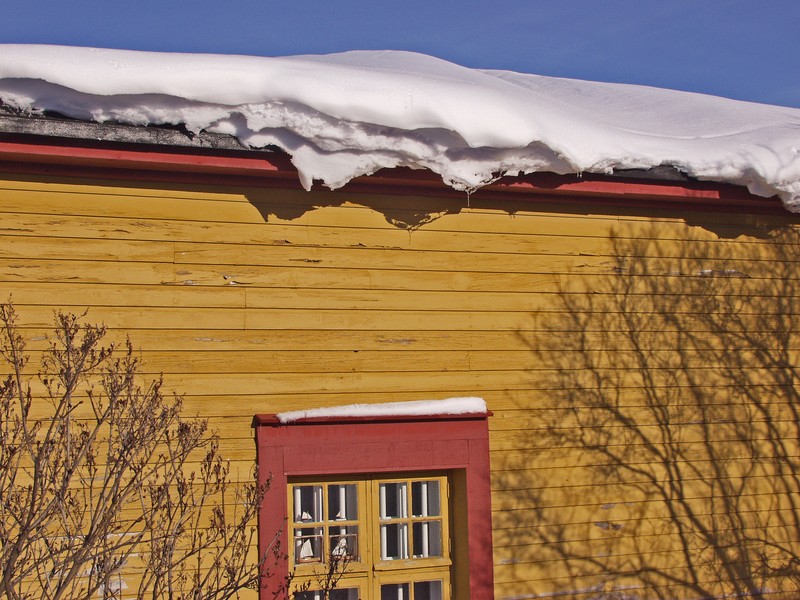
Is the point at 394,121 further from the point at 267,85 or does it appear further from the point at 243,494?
the point at 243,494

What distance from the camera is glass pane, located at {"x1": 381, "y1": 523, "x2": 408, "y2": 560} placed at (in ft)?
18.7

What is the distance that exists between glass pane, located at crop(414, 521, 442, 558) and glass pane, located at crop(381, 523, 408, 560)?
0.10 meters

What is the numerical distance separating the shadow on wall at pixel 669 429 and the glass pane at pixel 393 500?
680 mm

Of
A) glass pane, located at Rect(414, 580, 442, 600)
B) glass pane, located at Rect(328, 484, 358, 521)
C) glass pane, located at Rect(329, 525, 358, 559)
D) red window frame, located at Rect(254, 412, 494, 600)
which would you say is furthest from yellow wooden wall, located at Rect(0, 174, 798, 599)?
glass pane, located at Rect(329, 525, 358, 559)

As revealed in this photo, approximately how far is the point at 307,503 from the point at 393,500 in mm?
552

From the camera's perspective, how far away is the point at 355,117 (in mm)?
5277

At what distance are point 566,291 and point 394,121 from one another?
1.74 m

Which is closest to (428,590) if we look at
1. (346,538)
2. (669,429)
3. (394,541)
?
(394,541)

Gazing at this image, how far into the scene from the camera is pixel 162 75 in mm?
4941

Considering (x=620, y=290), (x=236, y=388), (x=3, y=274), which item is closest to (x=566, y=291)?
(x=620, y=290)

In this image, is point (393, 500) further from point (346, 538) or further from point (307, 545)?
point (307, 545)

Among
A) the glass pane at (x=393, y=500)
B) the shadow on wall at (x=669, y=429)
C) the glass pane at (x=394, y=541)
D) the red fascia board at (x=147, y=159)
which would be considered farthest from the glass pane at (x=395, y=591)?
the red fascia board at (x=147, y=159)

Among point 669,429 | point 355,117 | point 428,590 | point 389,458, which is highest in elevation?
point 355,117

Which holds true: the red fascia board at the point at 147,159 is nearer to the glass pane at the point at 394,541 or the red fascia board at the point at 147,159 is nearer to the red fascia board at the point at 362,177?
the red fascia board at the point at 362,177
